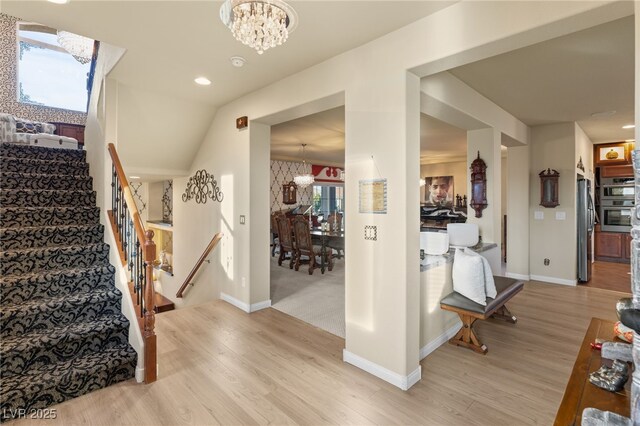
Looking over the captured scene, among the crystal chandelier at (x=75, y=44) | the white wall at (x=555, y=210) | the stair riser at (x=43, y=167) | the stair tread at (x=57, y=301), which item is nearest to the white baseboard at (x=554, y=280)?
the white wall at (x=555, y=210)

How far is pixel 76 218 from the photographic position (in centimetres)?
326

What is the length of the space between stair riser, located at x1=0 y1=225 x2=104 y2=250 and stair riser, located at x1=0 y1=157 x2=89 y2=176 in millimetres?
1043

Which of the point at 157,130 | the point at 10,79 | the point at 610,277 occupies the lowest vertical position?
the point at 610,277

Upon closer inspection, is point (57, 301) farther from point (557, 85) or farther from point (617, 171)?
point (617, 171)

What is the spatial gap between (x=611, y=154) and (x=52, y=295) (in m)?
9.95

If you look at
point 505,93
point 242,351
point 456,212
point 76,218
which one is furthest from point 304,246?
point 456,212

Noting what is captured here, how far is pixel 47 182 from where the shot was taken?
3447mm

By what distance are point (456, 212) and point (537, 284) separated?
3.32 metres

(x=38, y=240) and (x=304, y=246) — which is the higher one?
(x=38, y=240)

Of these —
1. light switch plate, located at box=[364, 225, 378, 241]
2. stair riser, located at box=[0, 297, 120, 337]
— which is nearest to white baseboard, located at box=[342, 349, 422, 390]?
light switch plate, located at box=[364, 225, 378, 241]

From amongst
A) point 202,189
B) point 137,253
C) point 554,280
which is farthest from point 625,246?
point 137,253

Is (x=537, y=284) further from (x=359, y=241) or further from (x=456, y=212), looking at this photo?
(x=359, y=241)

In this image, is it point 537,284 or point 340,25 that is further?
point 537,284

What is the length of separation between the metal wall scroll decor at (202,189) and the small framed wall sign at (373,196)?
2433 millimetres
